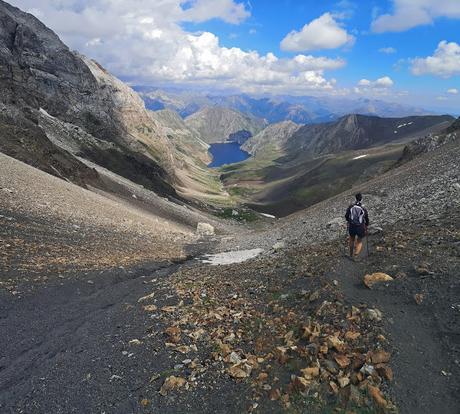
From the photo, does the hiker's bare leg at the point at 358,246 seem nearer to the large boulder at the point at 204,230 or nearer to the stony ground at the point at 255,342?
the stony ground at the point at 255,342

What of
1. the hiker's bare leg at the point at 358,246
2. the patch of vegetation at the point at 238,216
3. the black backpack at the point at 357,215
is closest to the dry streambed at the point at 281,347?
the hiker's bare leg at the point at 358,246

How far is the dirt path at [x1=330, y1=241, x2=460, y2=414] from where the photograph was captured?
9172 millimetres

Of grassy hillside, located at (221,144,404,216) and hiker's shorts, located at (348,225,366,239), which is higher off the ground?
hiker's shorts, located at (348,225,366,239)

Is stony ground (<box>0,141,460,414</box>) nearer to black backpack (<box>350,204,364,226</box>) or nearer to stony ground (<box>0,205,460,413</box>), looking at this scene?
stony ground (<box>0,205,460,413</box>)

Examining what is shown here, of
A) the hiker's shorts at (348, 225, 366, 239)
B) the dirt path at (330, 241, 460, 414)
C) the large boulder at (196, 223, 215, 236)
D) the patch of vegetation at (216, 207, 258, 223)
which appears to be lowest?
the patch of vegetation at (216, 207, 258, 223)

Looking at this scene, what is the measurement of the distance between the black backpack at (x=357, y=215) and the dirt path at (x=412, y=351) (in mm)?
4390

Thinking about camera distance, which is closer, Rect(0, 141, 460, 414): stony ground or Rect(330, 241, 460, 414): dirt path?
Rect(330, 241, 460, 414): dirt path

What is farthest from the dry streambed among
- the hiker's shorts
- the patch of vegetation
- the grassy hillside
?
the grassy hillside

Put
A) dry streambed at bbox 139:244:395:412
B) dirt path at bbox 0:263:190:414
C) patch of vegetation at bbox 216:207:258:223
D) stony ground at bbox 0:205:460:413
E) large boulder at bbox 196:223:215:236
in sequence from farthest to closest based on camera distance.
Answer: patch of vegetation at bbox 216:207:258:223 → large boulder at bbox 196:223:215:236 → dirt path at bbox 0:263:190:414 → stony ground at bbox 0:205:460:413 → dry streambed at bbox 139:244:395:412

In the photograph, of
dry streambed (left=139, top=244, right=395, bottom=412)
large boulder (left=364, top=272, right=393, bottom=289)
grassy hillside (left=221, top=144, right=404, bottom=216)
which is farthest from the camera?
grassy hillside (left=221, top=144, right=404, bottom=216)

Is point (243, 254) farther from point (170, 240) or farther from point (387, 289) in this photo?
point (387, 289)

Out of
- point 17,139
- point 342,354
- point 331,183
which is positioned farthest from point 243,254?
point 331,183

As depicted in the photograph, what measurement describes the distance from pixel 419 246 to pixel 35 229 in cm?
2138

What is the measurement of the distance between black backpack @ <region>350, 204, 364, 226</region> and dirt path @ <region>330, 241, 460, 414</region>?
173 inches
